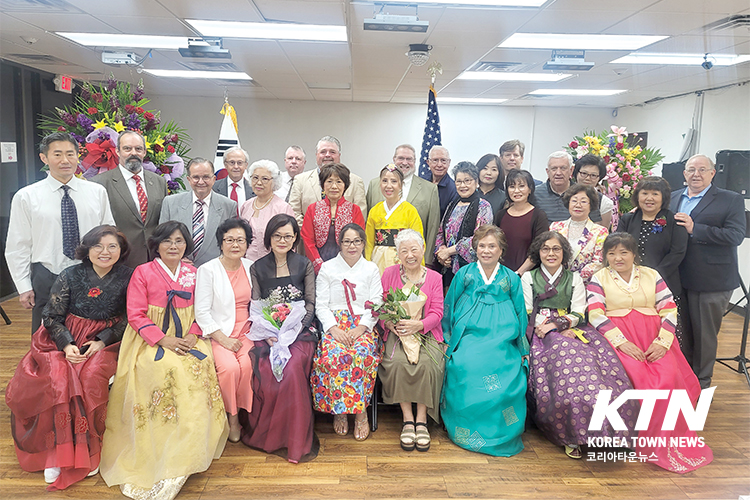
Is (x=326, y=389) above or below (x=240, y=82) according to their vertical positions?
below

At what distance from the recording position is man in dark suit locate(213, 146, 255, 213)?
4.12 m

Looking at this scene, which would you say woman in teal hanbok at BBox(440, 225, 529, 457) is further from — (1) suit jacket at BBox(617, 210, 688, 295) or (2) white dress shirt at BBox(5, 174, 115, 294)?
(2) white dress shirt at BBox(5, 174, 115, 294)

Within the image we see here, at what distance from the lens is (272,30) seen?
186 inches

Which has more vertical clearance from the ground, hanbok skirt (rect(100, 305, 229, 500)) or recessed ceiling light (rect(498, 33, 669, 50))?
recessed ceiling light (rect(498, 33, 669, 50))

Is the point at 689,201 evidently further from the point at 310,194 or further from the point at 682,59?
the point at 310,194

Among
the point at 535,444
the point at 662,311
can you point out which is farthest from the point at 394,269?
the point at 662,311

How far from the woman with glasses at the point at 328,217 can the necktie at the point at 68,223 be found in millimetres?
1476

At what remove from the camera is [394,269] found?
332cm

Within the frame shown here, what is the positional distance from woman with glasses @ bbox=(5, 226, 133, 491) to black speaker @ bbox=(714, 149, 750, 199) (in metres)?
6.47

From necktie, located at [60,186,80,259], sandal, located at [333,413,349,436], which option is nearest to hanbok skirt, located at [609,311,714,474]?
sandal, located at [333,413,349,436]

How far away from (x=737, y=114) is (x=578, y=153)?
404cm

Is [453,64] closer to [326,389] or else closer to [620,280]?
[620,280]

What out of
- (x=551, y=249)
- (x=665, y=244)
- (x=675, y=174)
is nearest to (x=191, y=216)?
(x=551, y=249)

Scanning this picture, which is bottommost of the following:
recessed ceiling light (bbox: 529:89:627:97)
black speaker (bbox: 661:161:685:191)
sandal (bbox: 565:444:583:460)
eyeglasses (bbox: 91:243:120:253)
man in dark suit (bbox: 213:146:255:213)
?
sandal (bbox: 565:444:583:460)
